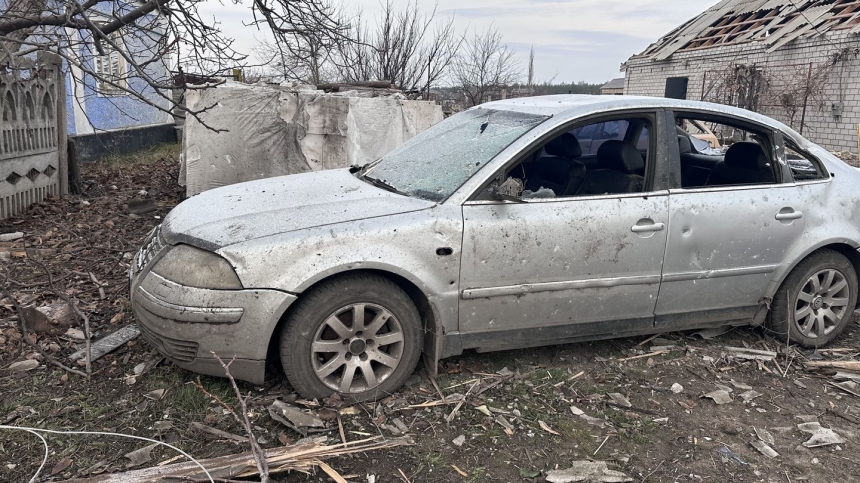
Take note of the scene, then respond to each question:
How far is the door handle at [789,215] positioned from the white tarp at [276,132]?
19.1 ft

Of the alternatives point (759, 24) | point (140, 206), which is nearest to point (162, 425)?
point (140, 206)

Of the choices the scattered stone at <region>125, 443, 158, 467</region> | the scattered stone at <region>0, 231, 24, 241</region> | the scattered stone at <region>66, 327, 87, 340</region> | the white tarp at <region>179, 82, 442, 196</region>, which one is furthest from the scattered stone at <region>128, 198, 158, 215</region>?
the scattered stone at <region>125, 443, 158, 467</region>

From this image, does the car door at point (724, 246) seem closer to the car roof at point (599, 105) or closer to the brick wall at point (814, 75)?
the car roof at point (599, 105)

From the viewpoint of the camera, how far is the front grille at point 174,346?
10.2 ft

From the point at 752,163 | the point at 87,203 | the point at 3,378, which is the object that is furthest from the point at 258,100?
the point at 752,163

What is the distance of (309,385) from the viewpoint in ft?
10.6

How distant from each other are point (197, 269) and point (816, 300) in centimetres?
399

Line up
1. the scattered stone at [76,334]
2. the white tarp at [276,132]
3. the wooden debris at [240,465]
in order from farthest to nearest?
1. the white tarp at [276,132]
2. the scattered stone at [76,334]
3. the wooden debris at [240,465]

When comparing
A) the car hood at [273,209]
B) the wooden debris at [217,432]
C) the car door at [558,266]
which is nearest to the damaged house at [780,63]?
the car door at [558,266]

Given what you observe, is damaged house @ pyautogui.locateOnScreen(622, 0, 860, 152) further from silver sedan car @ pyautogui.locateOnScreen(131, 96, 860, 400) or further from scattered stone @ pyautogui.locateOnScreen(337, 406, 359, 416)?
scattered stone @ pyautogui.locateOnScreen(337, 406, 359, 416)

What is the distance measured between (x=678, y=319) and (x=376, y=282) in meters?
2.00

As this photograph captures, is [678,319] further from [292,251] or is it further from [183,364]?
[183,364]

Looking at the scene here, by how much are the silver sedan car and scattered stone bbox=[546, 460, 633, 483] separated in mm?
872

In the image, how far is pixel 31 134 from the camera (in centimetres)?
755
